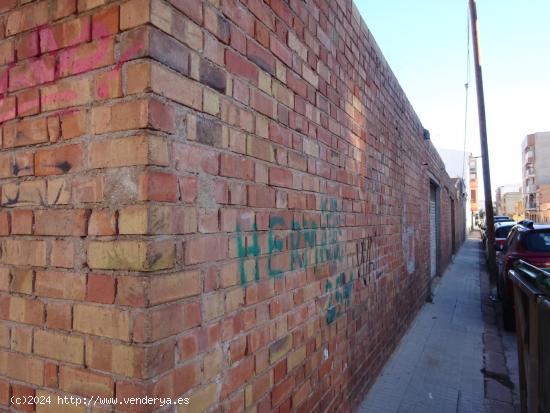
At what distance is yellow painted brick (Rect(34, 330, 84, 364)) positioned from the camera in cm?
148

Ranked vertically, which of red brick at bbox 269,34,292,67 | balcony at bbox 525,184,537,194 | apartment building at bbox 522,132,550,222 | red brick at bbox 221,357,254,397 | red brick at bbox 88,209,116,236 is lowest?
red brick at bbox 221,357,254,397

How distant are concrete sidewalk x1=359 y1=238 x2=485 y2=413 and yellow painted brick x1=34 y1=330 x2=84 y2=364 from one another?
294 centimetres

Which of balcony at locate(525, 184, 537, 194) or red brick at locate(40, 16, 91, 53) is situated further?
balcony at locate(525, 184, 537, 194)

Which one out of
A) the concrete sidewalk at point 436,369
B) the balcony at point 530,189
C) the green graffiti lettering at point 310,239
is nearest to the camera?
the green graffiti lettering at point 310,239

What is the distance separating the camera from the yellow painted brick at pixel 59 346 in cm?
148

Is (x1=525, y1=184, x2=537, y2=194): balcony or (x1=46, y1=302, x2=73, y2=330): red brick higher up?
(x1=525, y1=184, x2=537, y2=194): balcony

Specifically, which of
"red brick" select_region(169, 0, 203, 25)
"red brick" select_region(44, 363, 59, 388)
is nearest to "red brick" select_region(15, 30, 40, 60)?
"red brick" select_region(169, 0, 203, 25)

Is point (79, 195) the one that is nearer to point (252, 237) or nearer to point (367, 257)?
point (252, 237)

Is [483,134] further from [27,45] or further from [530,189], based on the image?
[530,189]

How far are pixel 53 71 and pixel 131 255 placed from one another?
0.78 metres

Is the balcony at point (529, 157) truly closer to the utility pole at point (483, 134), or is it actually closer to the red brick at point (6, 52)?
the utility pole at point (483, 134)

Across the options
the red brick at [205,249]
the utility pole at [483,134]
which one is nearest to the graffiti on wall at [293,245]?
the red brick at [205,249]

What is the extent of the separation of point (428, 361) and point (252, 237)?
3.96m

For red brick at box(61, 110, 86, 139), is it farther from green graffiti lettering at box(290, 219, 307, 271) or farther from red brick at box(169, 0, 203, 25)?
green graffiti lettering at box(290, 219, 307, 271)
